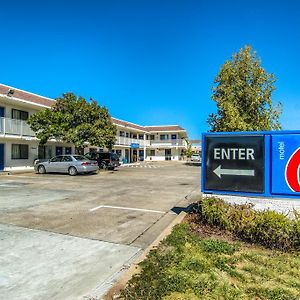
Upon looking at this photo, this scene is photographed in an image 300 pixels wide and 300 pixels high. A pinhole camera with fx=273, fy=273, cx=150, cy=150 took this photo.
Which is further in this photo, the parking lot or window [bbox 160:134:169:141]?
window [bbox 160:134:169:141]

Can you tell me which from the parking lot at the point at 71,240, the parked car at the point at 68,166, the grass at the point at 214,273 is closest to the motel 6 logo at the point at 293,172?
the grass at the point at 214,273

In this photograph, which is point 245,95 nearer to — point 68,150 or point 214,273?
point 68,150

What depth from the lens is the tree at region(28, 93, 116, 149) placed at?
73.7ft

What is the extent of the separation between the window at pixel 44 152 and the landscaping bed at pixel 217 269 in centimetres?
2484

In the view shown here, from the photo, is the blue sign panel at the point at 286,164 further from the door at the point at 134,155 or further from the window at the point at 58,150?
the door at the point at 134,155

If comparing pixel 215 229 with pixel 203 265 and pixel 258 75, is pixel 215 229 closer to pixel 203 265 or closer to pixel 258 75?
pixel 203 265

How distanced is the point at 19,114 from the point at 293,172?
24.6m

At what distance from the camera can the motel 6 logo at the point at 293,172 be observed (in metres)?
5.33

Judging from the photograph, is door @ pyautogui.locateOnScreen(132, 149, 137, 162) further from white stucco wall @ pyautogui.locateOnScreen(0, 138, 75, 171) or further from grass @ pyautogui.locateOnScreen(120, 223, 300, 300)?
grass @ pyautogui.locateOnScreen(120, 223, 300, 300)

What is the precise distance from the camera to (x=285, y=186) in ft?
17.8

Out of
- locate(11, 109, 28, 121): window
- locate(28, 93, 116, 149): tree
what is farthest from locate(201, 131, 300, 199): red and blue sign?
locate(11, 109, 28, 121): window

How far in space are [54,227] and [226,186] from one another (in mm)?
3992

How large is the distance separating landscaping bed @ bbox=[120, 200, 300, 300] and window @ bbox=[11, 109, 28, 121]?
23019mm

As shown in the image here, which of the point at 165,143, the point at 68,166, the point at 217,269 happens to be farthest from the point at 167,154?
the point at 217,269
